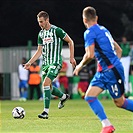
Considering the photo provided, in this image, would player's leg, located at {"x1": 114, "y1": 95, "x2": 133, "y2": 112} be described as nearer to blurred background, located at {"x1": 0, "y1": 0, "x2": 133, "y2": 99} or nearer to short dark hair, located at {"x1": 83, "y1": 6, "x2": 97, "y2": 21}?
short dark hair, located at {"x1": 83, "y1": 6, "x2": 97, "y2": 21}

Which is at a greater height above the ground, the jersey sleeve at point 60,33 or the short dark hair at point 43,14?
the short dark hair at point 43,14

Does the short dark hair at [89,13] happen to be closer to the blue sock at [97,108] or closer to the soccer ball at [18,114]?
the blue sock at [97,108]

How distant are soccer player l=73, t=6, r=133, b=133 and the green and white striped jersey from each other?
14.9 feet

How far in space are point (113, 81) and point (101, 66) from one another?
35 cm

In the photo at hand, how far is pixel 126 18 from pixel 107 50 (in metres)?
Answer: 31.1

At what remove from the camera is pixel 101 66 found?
40.8ft

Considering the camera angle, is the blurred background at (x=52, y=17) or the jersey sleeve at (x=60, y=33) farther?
the blurred background at (x=52, y=17)

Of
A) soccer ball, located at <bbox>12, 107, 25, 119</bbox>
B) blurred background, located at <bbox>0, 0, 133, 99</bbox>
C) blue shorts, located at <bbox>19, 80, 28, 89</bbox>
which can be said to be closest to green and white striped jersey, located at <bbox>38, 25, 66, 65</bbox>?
soccer ball, located at <bbox>12, 107, 25, 119</bbox>

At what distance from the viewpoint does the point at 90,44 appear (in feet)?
39.9

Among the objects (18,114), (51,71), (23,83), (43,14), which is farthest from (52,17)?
(18,114)

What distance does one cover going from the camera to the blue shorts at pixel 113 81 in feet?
40.3

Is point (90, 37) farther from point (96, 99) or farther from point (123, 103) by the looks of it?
point (123, 103)

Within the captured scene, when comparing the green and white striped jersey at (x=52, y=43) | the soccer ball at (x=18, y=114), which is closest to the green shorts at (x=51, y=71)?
the green and white striped jersey at (x=52, y=43)

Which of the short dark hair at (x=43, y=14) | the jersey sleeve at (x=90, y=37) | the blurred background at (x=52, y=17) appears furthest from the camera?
the blurred background at (x=52, y=17)
